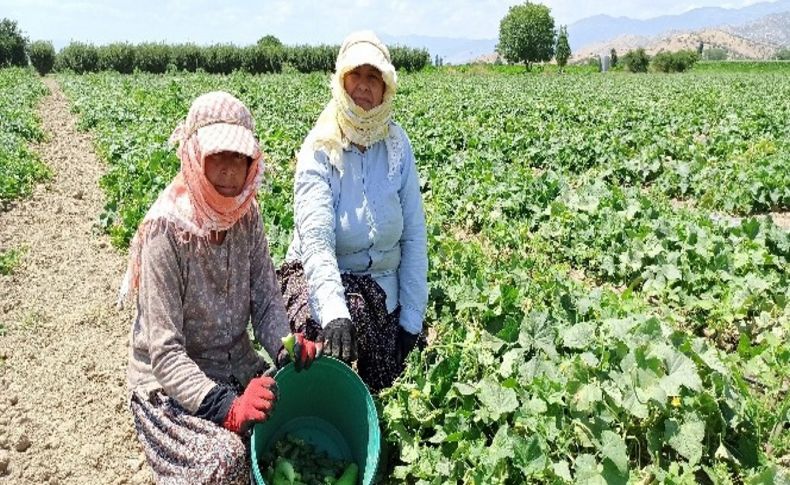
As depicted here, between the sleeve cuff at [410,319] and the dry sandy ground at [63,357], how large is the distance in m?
1.32

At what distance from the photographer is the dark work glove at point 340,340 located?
2.68m

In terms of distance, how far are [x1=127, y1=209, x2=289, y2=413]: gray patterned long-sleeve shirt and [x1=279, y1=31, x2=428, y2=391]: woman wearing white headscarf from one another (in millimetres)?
215

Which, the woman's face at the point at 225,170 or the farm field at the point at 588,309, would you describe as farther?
the farm field at the point at 588,309

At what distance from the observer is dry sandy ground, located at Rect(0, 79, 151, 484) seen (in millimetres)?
3188

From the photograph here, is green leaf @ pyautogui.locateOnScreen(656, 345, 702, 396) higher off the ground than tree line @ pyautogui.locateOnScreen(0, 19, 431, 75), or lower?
lower

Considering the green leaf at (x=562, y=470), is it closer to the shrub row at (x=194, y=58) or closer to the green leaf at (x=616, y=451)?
the green leaf at (x=616, y=451)

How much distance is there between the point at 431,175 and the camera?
7867 millimetres

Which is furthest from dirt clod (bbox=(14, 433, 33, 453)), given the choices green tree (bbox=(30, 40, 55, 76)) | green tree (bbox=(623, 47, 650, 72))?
green tree (bbox=(623, 47, 650, 72))

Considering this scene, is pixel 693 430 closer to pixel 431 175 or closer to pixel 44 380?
pixel 44 380

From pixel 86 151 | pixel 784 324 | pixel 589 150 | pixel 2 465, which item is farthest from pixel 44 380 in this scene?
pixel 86 151

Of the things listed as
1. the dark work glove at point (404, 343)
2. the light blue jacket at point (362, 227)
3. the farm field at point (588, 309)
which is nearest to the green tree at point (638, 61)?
the farm field at point (588, 309)

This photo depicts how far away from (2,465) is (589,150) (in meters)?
8.07

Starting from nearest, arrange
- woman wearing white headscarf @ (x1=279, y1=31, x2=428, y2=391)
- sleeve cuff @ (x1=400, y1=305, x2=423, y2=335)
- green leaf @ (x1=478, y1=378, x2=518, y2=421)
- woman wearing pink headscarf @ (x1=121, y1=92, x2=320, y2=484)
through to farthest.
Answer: woman wearing pink headscarf @ (x1=121, y1=92, x2=320, y2=484) → green leaf @ (x1=478, y1=378, x2=518, y2=421) → woman wearing white headscarf @ (x1=279, y1=31, x2=428, y2=391) → sleeve cuff @ (x1=400, y1=305, x2=423, y2=335)

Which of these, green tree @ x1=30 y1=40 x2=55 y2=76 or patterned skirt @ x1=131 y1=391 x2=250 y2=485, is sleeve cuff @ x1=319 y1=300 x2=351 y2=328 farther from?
green tree @ x1=30 y1=40 x2=55 y2=76
